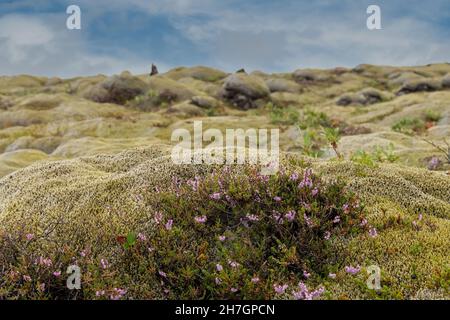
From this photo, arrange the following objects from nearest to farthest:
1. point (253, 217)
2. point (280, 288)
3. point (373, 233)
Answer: point (280, 288)
point (373, 233)
point (253, 217)

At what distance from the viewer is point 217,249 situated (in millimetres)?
6578

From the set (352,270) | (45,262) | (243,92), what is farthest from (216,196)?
(243,92)

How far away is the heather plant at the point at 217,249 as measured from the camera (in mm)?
5949

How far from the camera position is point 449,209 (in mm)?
8211

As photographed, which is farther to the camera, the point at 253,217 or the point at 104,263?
the point at 253,217

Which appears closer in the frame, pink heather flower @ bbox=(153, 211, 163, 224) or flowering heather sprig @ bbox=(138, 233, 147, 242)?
flowering heather sprig @ bbox=(138, 233, 147, 242)

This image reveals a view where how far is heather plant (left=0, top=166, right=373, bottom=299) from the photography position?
5949mm

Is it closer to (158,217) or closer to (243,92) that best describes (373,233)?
(158,217)

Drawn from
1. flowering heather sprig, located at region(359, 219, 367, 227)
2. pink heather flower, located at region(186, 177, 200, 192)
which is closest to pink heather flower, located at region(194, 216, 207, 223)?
pink heather flower, located at region(186, 177, 200, 192)

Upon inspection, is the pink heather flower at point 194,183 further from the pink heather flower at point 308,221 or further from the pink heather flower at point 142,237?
the pink heather flower at point 308,221

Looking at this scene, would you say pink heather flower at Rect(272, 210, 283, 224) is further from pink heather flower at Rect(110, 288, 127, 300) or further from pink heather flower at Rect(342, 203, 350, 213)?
pink heather flower at Rect(110, 288, 127, 300)

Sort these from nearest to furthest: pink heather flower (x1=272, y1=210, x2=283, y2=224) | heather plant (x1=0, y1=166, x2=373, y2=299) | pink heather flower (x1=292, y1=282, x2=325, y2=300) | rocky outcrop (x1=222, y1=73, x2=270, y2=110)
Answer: pink heather flower (x1=292, y1=282, x2=325, y2=300) → heather plant (x1=0, y1=166, x2=373, y2=299) → pink heather flower (x1=272, y1=210, x2=283, y2=224) → rocky outcrop (x1=222, y1=73, x2=270, y2=110)

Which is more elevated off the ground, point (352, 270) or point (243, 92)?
point (243, 92)
